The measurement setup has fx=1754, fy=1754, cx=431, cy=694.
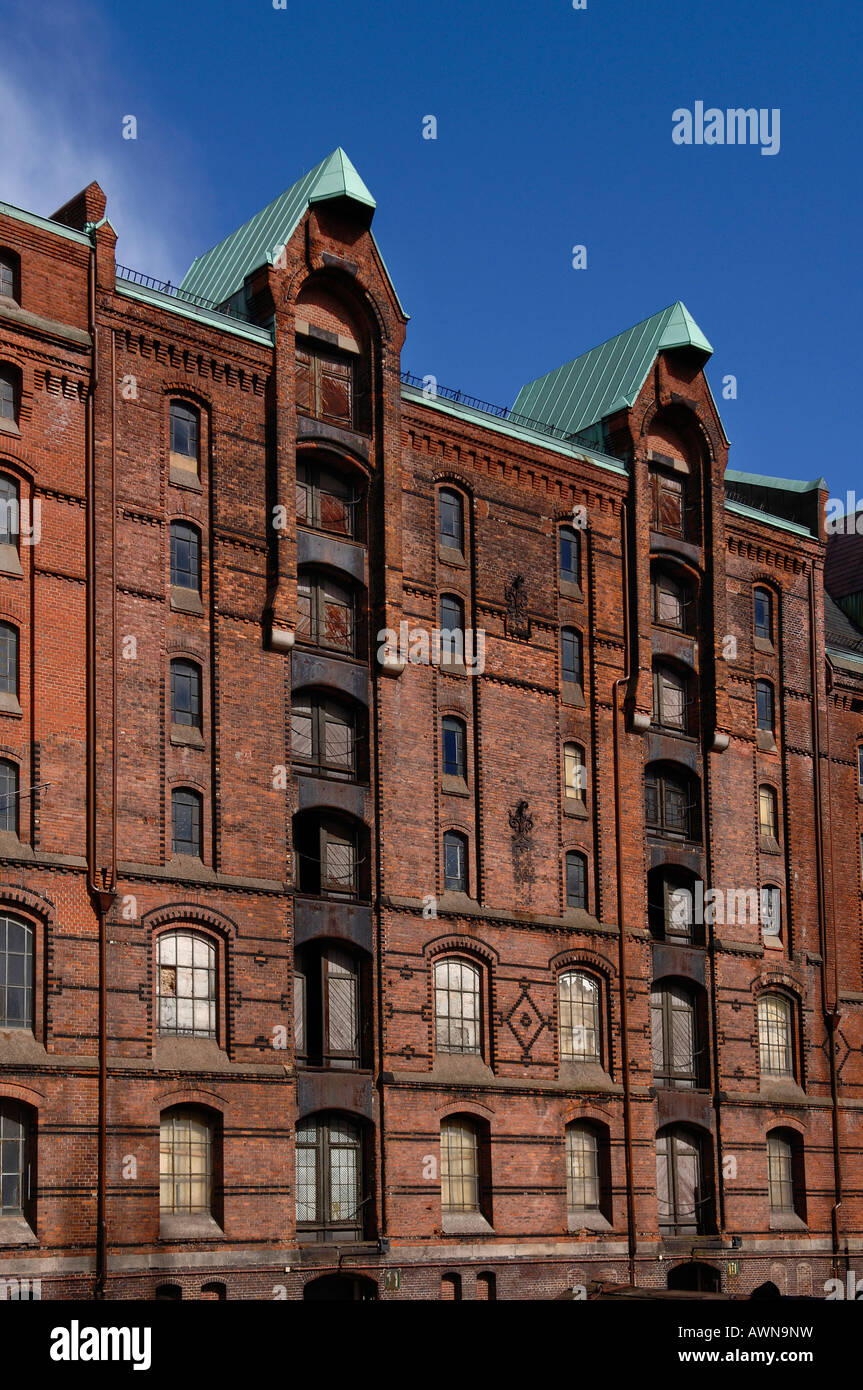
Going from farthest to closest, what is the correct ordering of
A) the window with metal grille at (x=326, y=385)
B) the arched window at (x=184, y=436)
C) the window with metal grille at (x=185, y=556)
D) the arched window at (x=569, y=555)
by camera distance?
the arched window at (x=569, y=555) → the window with metal grille at (x=326, y=385) → the arched window at (x=184, y=436) → the window with metal grille at (x=185, y=556)

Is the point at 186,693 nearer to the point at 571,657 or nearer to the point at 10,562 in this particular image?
the point at 10,562

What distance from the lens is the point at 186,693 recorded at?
35906 millimetres

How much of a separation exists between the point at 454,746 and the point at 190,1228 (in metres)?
12.7

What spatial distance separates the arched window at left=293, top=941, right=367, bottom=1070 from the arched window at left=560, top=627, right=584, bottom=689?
9945mm

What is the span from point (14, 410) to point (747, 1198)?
26.1 m

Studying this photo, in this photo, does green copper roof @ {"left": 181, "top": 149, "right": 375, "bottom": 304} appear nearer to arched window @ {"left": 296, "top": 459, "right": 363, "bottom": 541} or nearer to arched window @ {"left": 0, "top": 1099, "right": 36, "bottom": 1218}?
arched window @ {"left": 296, "top": 459, "right": 363, "bottom": 541}

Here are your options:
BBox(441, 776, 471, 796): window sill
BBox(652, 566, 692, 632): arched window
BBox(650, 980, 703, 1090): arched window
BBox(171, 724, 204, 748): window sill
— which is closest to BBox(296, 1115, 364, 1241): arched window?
BBox(441, 776, 471, 796): window sill

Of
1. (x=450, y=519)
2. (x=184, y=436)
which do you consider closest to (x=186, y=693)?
(x=184, y=436)

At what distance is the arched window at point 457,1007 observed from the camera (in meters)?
38.7

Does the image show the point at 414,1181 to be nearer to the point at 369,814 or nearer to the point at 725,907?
the point at 369,814

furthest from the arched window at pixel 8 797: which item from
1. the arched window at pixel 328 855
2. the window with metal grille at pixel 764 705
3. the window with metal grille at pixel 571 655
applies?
the window with metal grille at pixel 764 705

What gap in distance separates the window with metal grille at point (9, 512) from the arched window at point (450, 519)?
11.2 m

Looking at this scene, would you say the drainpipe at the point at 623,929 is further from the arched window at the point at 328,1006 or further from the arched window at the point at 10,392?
the arched window at the point at 10,392

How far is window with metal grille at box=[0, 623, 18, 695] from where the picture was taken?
3309 centimetres
